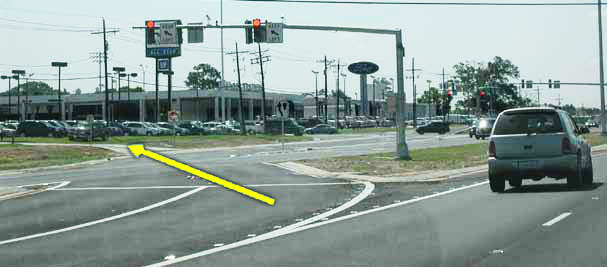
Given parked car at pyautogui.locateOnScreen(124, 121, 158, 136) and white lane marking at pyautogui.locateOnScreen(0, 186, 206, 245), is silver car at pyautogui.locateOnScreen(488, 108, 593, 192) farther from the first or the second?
parked car at pyautogui.locateOnScreen(124, 121, 158, 136)

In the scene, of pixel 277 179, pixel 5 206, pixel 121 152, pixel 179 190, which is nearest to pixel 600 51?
pixel 121 152

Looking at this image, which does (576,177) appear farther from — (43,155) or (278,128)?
(278,128)

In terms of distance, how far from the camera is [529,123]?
60.6ft

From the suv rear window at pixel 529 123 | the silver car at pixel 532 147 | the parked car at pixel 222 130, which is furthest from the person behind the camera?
the parked car at pixel 222 130

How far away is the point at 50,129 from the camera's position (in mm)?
72875

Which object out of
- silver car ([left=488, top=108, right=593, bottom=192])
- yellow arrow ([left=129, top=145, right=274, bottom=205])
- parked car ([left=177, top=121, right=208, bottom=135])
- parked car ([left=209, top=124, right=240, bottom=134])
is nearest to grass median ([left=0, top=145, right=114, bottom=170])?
yellow arrow ([left=129, top=145, right=274, bottom=205])

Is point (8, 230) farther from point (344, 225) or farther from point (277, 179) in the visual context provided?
point (277, 179)

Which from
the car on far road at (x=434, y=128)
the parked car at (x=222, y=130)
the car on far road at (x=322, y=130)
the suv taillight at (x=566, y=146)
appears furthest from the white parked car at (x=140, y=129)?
the suv taillight at (x=566, y=146)

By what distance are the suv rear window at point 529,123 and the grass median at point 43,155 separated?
23.0m

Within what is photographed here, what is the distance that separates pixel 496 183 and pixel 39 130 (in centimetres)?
6089

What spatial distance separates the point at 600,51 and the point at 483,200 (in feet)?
165

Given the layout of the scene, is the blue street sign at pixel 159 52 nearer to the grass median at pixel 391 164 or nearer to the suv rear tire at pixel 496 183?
the grass median at pixel 391 164

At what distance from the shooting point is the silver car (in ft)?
59.7

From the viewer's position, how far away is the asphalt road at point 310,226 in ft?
32.8
